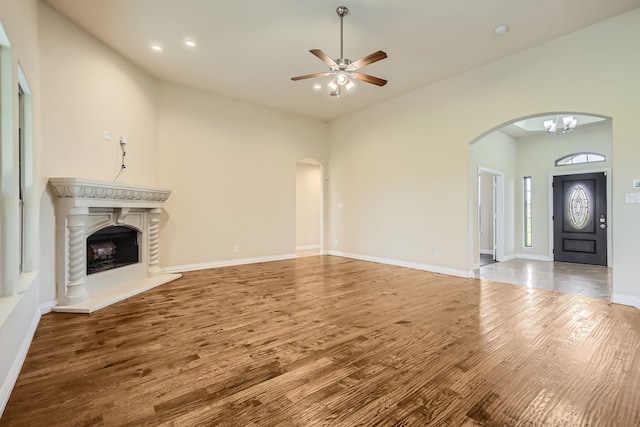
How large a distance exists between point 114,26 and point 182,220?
10.3 feet

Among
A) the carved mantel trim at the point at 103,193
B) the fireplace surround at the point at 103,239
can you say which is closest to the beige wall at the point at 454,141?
the fireplace surround at the point at 103,239

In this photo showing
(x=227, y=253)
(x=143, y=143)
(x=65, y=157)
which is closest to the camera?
(x=65, y=157)

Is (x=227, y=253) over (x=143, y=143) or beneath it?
beneath

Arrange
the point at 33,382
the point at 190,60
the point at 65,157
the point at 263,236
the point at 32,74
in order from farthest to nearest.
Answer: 1. the point at 263,236
2. the point at 190,60
3. the point at 65,157
4. the point at 32,74
5. the point at 33,382

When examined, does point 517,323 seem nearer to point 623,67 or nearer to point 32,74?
point 623,67

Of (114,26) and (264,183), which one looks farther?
(264,183)

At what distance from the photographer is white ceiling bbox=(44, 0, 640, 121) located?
3367 mm

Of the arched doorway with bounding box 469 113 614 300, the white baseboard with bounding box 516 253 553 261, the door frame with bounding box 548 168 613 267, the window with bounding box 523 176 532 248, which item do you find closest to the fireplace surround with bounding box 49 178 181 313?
the arched doorway with bounding box 469 113 614 300

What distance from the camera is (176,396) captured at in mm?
1815

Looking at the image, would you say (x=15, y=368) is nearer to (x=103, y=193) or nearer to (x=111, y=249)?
(x=103, y=193)

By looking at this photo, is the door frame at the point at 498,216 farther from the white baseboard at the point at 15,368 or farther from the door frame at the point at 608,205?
the white baseboard at the point at 15,368

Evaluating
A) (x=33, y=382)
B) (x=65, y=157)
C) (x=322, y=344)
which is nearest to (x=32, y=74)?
(x=65, y=157)

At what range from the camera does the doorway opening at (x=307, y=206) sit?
8.83 m

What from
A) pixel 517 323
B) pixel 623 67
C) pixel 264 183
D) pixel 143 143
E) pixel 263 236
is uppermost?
pixel 623 67
